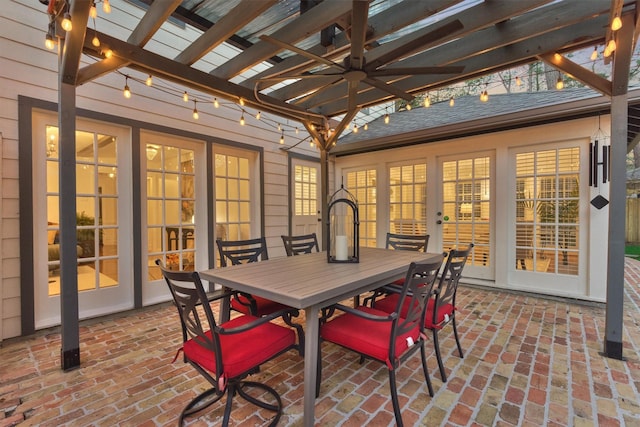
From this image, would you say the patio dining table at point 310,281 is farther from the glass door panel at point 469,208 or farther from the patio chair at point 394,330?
the glass door panel at point 469,208

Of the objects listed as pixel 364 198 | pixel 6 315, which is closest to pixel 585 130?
pixel 364 198

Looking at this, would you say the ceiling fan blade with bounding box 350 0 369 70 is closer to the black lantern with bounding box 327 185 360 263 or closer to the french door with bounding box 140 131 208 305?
the black lantern with bounding box 327 185 360 263

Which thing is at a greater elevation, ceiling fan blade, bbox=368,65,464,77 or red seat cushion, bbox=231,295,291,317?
ceiling fan blade, bbox=368,65,464,77

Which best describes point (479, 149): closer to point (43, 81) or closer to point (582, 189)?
point (582, 189)

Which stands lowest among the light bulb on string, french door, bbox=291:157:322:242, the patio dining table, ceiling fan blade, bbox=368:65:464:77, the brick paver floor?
the brick paver floor

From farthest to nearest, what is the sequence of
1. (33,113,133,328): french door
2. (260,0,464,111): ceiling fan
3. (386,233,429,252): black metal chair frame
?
1. (386,233,429,252): black metal chair frame
2. (33,113,133,328): french door
3. (260,0,464,111): ceiling fan

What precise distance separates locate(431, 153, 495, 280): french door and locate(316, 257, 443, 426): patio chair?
124 inches

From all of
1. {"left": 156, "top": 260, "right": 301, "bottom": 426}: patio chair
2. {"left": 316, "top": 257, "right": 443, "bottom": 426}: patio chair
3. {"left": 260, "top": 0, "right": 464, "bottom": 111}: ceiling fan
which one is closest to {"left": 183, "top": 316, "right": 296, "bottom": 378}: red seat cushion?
{"left": 156, "top": 260, "right": 301, "bottom": 426}: patio chair

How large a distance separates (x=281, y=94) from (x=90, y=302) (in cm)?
312

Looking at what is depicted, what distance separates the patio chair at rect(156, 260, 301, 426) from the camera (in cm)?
142

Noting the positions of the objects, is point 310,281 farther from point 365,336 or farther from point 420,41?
→ point 420,41

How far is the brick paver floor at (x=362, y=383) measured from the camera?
171 centimetres

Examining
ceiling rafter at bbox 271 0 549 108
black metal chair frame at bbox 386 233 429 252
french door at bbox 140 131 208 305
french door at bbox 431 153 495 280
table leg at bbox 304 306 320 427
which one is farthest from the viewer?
french door at bbox 431 153 495 280

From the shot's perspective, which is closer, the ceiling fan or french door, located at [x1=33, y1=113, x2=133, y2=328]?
the ceiling fan
